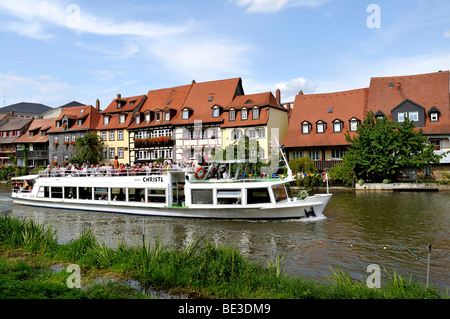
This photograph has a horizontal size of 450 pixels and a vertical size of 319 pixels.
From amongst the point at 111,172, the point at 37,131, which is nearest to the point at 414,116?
the point at 111,172

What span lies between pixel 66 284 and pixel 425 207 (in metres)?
23.8

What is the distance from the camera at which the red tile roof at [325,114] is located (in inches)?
1769

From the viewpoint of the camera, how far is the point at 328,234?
17625mm

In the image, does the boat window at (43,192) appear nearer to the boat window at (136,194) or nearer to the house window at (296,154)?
the boat window at (136,194)

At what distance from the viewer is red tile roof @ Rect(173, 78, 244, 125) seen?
163 feet

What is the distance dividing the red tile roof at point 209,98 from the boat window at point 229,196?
28258 mm

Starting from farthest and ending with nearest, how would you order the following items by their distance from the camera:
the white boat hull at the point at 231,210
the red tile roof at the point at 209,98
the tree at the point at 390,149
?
the red tile roof at the point at 209,98 < the tree at the point at 390,149 < the white boat hull at the point at 231,210

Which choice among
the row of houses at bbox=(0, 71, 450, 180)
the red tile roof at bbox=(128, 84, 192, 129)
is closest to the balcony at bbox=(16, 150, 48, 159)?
the row of houses at bbox=(0, 71, 450, 180)

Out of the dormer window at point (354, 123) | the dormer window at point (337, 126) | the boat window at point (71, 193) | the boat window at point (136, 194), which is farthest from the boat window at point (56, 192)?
the dormer window at point (354, 123)

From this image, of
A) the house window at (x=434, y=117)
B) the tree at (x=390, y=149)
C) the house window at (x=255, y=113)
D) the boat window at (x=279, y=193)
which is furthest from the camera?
the house window at (x=255, y=113)

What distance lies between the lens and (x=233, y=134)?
47.6 meters

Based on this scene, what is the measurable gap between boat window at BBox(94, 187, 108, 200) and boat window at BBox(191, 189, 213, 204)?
312 inches

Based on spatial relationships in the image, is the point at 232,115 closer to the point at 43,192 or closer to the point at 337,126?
the point at 337,126

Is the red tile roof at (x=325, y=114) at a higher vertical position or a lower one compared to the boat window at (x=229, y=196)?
higher
